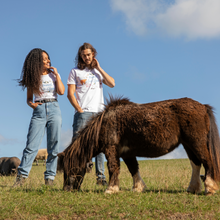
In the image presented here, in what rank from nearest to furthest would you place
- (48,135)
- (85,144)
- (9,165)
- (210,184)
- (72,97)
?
1. (210,184)
2. (85,144)
3. (72,97)
4. (48,135)
5. (9,165)

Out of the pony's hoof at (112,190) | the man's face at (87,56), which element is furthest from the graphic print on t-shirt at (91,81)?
the pony's hoof at (112,190)

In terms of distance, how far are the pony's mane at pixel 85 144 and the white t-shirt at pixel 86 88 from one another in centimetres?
71

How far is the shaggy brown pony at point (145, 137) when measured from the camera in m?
4.54

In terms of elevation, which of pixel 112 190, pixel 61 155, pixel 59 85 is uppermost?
pixel 59 85

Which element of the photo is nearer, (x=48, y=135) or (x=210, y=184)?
(x=210, y=184)

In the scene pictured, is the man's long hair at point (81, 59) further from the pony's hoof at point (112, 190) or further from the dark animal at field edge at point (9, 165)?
the dark animal at field edge at point (9, 165)

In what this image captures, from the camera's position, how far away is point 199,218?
147 inches

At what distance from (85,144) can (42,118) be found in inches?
60.2

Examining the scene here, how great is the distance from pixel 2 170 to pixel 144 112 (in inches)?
583

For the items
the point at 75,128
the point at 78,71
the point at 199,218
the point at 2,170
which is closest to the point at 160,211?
the point at 199,218

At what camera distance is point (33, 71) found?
6.00 metres

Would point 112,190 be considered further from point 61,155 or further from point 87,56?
point 87,56

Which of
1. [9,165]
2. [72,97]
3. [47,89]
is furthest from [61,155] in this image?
[9,165]

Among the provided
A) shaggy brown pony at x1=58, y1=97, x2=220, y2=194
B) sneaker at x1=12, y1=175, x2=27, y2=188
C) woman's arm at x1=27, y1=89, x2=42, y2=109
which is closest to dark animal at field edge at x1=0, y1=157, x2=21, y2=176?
sneaker at x1=12, y1=175, x2=27, y2=188
